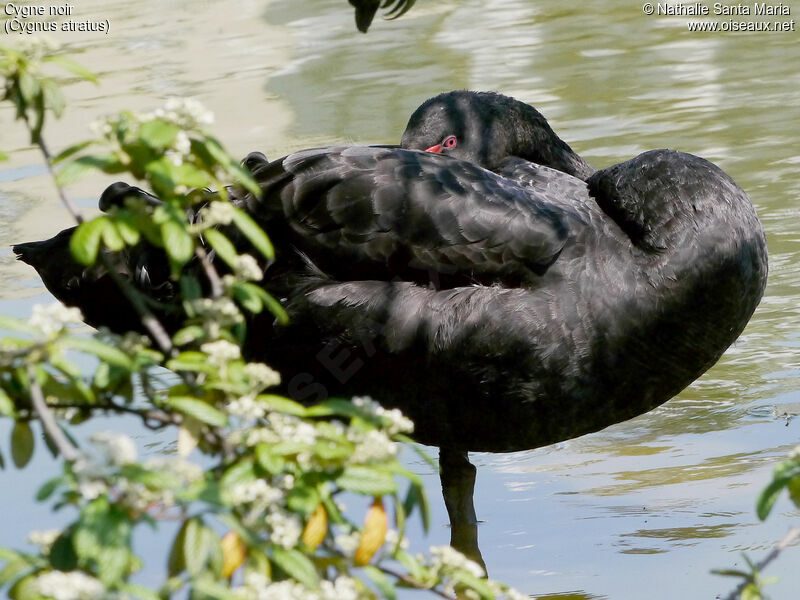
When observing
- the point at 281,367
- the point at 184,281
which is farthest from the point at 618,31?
the point at 184,281

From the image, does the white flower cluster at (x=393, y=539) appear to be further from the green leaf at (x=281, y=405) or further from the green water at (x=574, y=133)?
the green water at (x=574, y=133)

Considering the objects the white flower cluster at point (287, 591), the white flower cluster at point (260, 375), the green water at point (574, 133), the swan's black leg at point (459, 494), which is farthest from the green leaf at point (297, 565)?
the swan's black leg at point (459, 494)

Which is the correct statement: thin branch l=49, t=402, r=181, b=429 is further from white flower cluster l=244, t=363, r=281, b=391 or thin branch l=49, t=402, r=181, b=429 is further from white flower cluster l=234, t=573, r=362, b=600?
white flower cluster l=234, t=573, r=362, b=600

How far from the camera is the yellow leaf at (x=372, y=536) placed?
6.40 feet

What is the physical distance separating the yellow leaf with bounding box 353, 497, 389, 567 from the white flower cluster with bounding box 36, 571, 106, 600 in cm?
47

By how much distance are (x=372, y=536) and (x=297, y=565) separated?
197 mm

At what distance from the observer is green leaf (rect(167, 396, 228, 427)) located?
5.89 feet

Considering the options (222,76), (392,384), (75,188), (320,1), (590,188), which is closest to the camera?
(392,384)

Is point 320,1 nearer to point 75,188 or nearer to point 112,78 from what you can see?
point 112,78

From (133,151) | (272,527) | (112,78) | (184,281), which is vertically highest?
(133,151)

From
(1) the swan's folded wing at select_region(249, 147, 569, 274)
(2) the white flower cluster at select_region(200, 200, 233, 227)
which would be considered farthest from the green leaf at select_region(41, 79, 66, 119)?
(1) the swan's folded wing at select_region(249, 147, 569, 274)

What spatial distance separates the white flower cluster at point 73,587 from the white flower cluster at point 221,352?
1.32 feet

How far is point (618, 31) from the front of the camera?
37.6 feet

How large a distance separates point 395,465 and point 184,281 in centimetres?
41
